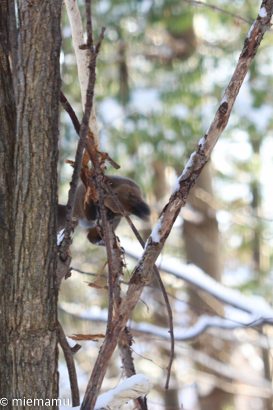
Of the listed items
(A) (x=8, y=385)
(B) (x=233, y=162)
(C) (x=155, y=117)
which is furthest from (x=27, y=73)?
(B) (x=233, y=162)

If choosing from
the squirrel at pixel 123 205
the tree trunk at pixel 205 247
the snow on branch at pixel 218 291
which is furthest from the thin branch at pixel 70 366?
the tree trunk at pixel 205 247

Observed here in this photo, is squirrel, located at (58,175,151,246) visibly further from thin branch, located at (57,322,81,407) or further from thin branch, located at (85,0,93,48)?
thin branch, located at (85,0,93,48)

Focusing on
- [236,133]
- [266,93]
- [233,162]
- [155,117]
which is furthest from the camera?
[233,162]

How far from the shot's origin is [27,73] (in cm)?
100

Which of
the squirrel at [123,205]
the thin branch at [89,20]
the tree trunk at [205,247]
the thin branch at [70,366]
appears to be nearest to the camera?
the thin branch at [89,20]

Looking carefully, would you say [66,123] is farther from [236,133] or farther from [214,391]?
[214,391]

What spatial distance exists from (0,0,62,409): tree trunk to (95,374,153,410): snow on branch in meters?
0.13

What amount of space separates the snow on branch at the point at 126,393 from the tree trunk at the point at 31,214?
13cm

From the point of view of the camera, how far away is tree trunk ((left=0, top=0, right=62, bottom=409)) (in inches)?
37.7

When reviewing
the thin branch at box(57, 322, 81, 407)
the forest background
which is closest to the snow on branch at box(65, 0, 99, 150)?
the thin branch at box(57, 322, 81, 407)

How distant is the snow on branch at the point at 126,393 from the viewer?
1.01m

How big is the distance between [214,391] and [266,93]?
4356 millimetres

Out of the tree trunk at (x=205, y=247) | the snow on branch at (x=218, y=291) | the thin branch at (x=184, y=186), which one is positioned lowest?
the thin branch at (x=184, y=186)

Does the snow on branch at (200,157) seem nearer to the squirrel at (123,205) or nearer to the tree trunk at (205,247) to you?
the squirrel at (123,205)
